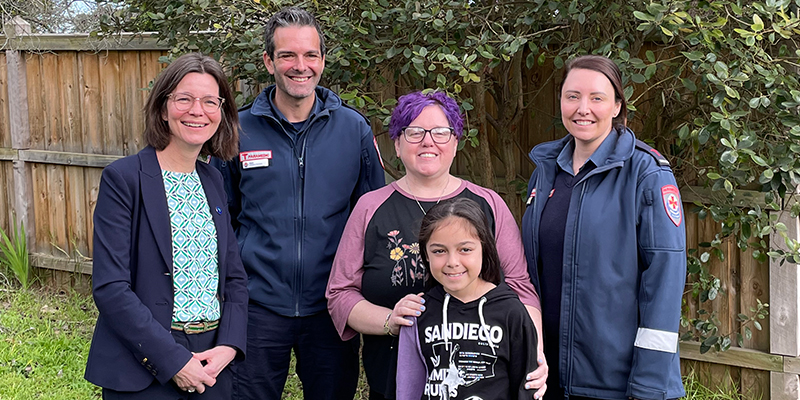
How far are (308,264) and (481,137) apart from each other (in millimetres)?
1877

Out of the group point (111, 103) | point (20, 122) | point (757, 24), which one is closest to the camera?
point (757, 24)

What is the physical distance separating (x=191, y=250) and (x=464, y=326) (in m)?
1.01

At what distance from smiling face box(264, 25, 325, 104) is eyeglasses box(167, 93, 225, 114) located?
459 mm

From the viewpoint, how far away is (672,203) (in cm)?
272

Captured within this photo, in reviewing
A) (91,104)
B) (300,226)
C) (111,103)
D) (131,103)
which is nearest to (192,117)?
(300,226)

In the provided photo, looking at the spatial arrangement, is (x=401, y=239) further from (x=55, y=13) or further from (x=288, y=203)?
(x=55, y=13)

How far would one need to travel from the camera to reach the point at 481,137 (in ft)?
16.0

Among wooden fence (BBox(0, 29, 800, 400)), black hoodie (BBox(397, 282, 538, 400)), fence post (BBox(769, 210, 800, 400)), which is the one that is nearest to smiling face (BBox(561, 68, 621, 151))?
black hoodie (BBox(397, 282, 538, 400))

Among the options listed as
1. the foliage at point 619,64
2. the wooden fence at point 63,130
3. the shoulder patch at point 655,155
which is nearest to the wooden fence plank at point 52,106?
the wooden fence at point 63,130

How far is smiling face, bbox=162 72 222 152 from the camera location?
2.85m

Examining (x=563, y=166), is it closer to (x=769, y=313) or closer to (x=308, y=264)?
(x=308, y=264)

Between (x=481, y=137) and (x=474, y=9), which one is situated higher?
(x=474, y=9)

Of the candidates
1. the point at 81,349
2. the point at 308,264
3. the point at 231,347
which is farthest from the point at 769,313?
the point at 81,349

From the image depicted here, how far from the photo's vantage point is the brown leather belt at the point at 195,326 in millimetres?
2795
